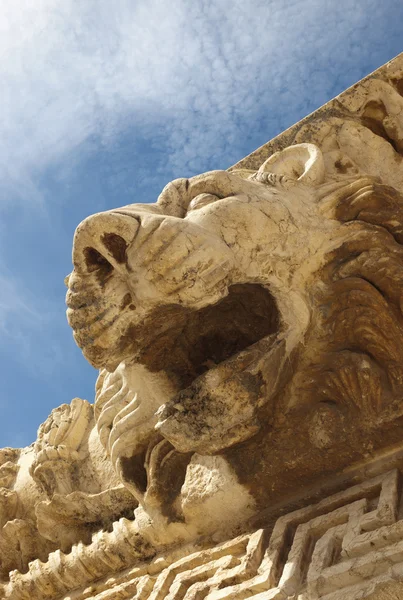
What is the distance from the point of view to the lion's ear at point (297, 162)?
269cm

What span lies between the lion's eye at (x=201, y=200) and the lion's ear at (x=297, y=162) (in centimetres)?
28

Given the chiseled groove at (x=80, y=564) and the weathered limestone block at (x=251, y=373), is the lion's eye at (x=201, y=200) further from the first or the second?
the chiseled groove at (x=80, y=564)

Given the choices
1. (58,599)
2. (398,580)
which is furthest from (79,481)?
(398,580)

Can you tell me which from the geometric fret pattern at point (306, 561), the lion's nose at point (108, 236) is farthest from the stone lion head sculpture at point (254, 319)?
the geometric fret pattern at point (306, 561)

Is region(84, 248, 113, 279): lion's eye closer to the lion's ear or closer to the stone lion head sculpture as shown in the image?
the stone lion head sculpture

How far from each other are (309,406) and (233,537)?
48 cm

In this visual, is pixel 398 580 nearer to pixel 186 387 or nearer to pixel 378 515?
pixel 378 515

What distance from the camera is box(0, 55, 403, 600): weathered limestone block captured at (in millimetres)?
2230

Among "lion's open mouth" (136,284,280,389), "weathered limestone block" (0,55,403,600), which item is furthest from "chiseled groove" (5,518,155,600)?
"lion's open mouth" (136,284,280,389)

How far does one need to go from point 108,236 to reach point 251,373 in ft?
1.97

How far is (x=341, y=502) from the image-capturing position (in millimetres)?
2234

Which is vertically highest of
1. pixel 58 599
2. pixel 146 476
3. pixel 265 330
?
pixel 265 330

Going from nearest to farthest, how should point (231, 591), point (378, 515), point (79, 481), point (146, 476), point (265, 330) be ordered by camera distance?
point (378, 515) < point (231, 591) < point (265, 330) < point (146, 476) < point (79, 481)

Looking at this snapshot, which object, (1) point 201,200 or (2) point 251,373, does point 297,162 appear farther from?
(2) point 251,373
